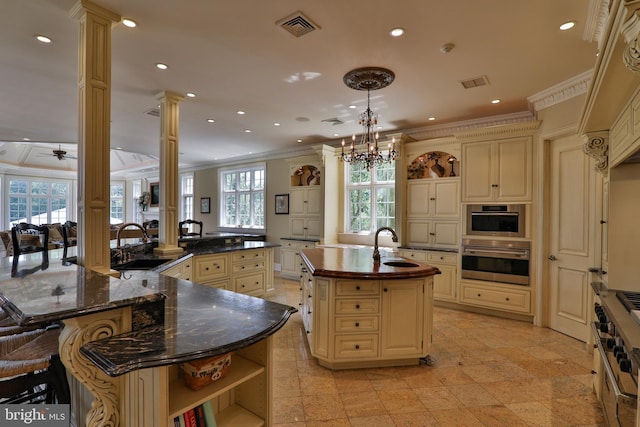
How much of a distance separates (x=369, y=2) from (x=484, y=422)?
289 centimetres

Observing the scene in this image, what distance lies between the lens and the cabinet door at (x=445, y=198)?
182 inches

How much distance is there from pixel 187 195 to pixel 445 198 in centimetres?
780

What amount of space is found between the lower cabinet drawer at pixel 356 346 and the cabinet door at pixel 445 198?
8.98 ft

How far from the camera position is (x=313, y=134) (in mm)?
5684

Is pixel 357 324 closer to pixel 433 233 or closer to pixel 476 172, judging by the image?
pixel 433 233

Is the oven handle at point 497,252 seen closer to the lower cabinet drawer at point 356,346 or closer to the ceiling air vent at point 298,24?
the lower cabinet drawer at point 356,346

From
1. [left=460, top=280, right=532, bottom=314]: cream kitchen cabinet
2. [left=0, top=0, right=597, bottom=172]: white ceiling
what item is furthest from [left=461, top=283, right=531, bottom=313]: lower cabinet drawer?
[left=0, top=0, right=597, bottom=172]: white ceiling

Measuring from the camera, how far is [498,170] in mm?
4109

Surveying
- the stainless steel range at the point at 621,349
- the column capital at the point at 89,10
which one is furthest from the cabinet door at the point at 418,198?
the column capital at the point at 89,10

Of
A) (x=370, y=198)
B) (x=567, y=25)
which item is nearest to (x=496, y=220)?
(x=370, y=198)

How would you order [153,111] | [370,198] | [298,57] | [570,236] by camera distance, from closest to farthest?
[298,57]
[570,236]
[153,111]
[370,198]

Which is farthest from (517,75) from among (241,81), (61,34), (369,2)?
(61,34)

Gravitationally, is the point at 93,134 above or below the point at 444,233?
above

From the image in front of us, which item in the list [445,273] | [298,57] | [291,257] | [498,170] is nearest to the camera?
[298,57]
